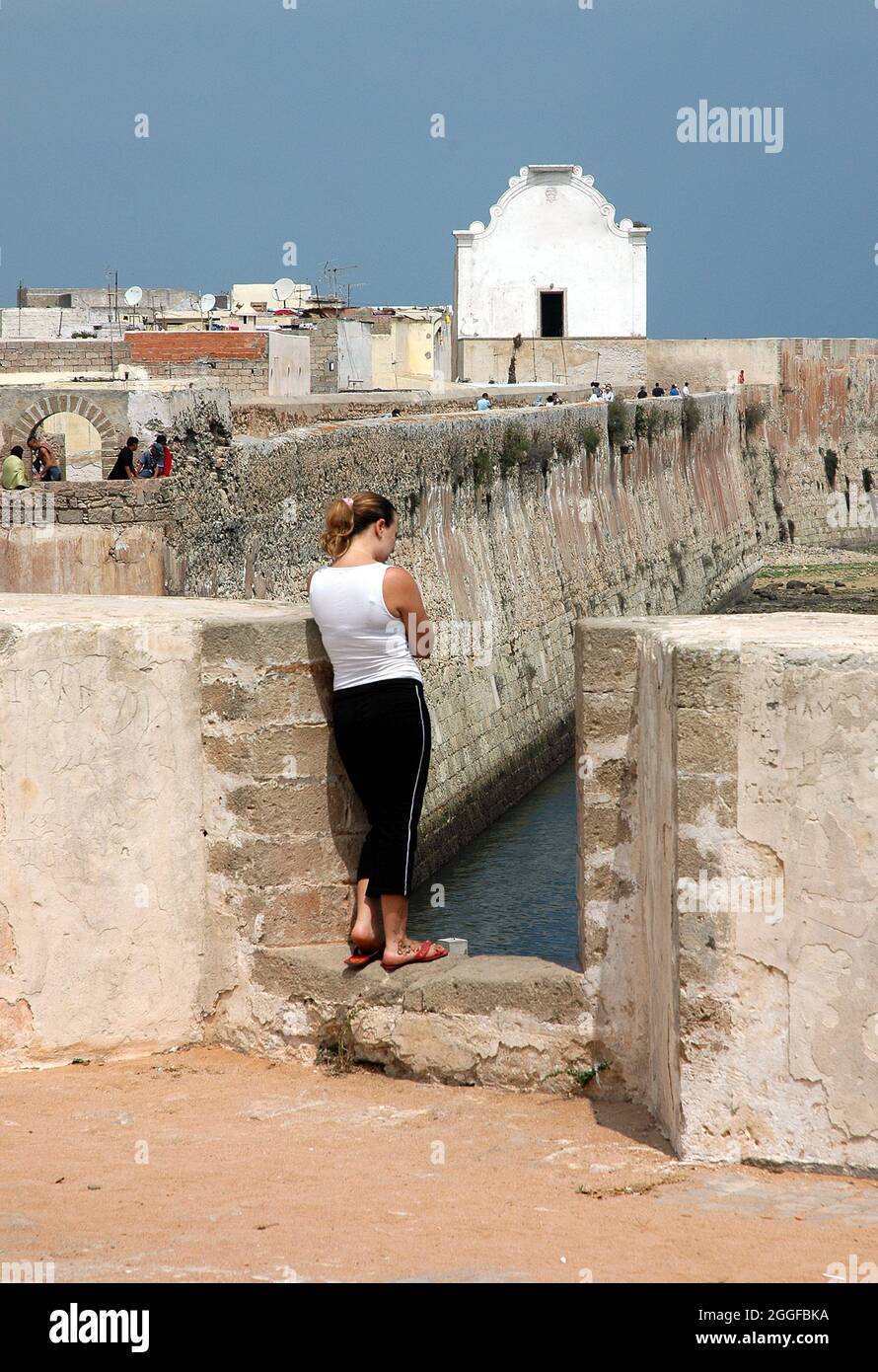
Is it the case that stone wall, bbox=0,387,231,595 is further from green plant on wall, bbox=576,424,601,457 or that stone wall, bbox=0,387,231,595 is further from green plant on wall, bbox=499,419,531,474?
green plant on wall, bbox=576,424,601,457

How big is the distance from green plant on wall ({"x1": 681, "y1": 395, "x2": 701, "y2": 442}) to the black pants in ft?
84.2

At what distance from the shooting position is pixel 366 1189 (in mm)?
3666

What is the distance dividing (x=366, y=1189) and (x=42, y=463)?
10037mm

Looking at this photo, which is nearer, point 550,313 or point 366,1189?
point 366,1189

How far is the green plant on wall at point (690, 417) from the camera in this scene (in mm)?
29717

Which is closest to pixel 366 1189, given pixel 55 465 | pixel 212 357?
pixel 55 465

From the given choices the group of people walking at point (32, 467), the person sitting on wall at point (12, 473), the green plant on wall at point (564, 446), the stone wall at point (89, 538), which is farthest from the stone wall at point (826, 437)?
the stone wall at point (89, 538)

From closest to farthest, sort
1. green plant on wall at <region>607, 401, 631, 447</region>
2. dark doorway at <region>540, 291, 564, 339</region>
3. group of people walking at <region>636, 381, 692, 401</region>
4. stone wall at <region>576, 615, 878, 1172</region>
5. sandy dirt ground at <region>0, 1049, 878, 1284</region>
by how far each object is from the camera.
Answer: sandy dirt ground at <region>0, 1049, 878, 1284</region> → stone wall at <region>576, 615, 878, 1172</region> → green plant on wall at <region>607, 401, 631, 447</region> → group of people walking at <region>636, 381, 692, 401</region> → dark doorway at <region>540, 291, 564, 339</region>

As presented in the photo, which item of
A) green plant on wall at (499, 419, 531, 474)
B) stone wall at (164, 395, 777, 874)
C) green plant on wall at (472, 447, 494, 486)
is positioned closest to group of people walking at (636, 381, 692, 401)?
stone wall at (164, 395, 777, 874)

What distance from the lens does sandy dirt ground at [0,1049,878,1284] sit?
325 cm

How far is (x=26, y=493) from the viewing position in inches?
419

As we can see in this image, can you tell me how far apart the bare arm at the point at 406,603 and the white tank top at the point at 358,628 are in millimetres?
17

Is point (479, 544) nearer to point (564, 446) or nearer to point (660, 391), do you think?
point (564, 446)

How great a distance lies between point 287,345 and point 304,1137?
20276 mm
